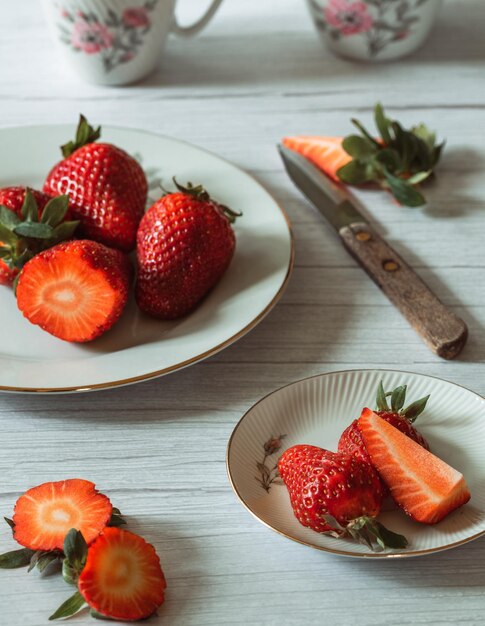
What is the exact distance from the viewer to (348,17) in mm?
1367

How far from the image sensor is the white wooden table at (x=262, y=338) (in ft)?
2.24

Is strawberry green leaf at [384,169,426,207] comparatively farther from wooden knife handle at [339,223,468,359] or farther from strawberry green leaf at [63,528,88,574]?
strawberry green leaf at [63,528,88,574]

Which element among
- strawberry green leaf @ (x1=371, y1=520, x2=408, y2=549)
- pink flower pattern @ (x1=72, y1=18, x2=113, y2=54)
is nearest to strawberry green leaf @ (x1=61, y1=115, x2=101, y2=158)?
pink flower pattern @ (x1=72, y1=18, x2=113, y2=54)

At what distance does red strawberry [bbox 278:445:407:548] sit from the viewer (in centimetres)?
67

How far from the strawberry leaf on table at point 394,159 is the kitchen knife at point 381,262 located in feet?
0.12

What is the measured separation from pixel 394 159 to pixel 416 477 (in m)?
0.56

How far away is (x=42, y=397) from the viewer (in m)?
0.85

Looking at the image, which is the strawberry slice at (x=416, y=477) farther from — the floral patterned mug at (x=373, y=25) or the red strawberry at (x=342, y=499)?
the floral patterned mug at (x=373, y=25)

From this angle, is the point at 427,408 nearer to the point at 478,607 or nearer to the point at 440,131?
the point at 478,607

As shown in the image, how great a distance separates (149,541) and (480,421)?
0.30 metres

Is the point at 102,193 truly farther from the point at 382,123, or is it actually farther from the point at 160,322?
the point at 382,123

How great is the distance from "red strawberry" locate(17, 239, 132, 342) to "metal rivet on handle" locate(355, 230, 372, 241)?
11.7 inches

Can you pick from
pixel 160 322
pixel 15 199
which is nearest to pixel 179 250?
pixel 160 322

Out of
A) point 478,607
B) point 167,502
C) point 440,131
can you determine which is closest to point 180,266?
point 167,502
